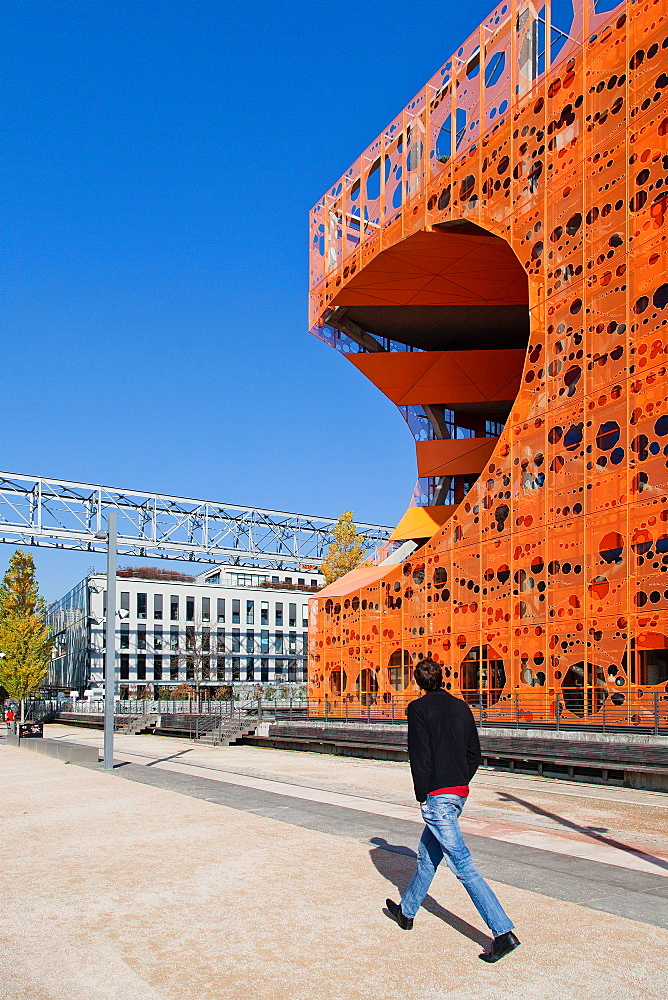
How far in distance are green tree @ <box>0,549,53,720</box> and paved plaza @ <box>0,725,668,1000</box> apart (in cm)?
5695

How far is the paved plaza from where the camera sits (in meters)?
5.98

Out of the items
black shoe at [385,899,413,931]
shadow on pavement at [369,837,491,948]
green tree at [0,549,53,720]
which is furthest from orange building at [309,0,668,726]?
green tree at [0,549,53,720]

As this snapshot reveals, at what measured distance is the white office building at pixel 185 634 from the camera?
9538 centimetres

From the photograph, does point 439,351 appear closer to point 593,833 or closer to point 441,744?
point 593,833

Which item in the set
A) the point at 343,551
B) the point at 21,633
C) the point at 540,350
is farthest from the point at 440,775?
the point at 21,633

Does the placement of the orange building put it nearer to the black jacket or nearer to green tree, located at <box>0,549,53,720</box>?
the black jacket

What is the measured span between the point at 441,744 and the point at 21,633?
68392 millimetres

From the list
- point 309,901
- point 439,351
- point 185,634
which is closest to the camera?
point 309,901

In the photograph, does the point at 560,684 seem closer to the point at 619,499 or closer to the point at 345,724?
the point at 619,499

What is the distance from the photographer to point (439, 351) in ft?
158

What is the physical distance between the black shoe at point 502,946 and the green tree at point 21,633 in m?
66.1

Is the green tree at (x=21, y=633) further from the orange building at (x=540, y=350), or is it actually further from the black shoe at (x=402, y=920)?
the black shoe at (x=402, y=920)

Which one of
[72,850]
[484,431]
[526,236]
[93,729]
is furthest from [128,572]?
[72,850]

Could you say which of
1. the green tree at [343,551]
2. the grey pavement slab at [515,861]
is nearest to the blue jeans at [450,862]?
the grey pavement slab at [515,861]
